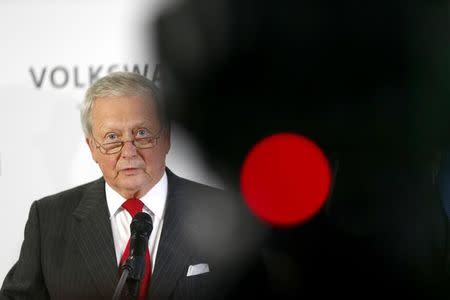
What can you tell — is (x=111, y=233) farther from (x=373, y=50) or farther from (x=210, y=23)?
(x=373, y=50)

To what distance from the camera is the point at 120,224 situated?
1.26 metres

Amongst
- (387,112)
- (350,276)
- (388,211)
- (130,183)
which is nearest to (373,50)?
(387,112)

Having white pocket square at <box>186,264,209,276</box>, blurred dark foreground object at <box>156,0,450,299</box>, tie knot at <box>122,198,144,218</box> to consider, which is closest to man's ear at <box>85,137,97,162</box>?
tie knot at <box>122,198,144,218</box>

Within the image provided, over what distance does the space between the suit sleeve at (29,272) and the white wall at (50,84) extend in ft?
0.15

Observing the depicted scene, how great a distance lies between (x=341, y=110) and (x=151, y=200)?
1.88 ft

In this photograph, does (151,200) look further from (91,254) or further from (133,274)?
(133,274)

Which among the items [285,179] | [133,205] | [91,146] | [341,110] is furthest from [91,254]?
[341,110]

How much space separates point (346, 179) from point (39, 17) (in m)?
0.87

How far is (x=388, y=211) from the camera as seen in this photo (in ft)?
4.68

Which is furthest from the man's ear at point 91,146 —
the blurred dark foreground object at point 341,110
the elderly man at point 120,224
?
the blurred dark foreground object at point 341,110

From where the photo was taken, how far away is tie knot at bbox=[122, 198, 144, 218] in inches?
48.7

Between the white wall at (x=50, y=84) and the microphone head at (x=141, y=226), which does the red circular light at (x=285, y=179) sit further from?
the microphone head at (x=141, y=226)

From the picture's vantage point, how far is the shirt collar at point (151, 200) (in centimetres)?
125

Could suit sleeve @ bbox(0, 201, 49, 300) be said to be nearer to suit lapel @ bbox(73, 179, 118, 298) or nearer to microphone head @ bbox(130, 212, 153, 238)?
suit lapel @ bbox(73, 179, 118, 298)
